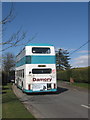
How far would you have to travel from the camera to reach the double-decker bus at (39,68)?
17109 millimetres

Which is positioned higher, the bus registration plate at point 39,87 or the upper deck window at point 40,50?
the upper deck window at point 40,50

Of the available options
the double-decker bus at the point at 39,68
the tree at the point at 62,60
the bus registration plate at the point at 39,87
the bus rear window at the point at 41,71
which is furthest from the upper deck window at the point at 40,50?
the tree at the point at 62,60

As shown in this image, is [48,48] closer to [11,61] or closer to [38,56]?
[38,56]

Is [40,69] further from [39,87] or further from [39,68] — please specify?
[39,87]

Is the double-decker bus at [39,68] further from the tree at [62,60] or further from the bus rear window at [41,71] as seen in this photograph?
the tree at [62,60]

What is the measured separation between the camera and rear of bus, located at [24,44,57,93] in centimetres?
1712

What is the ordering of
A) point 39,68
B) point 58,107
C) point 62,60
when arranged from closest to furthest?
point 58,107, point 39,68, point 62,60

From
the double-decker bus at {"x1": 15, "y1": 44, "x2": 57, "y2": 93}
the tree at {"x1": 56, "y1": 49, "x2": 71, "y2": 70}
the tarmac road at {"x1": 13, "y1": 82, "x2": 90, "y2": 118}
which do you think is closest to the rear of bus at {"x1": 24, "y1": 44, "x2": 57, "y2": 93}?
the double-decker bus at {"x1": 15, "y1": 44, "x2": 57, "y2": 93}

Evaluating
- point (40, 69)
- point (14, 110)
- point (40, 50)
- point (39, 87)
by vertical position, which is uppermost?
point (40, 50)

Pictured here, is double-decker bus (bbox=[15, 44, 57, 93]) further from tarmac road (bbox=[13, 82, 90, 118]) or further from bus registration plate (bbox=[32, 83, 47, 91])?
tarmac road (bbox=[13, 82, 90, 118])

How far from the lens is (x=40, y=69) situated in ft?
57.1

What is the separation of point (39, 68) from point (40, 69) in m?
0.19

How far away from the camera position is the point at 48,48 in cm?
1767

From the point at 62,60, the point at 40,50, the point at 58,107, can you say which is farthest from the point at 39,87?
the point at 62,60
